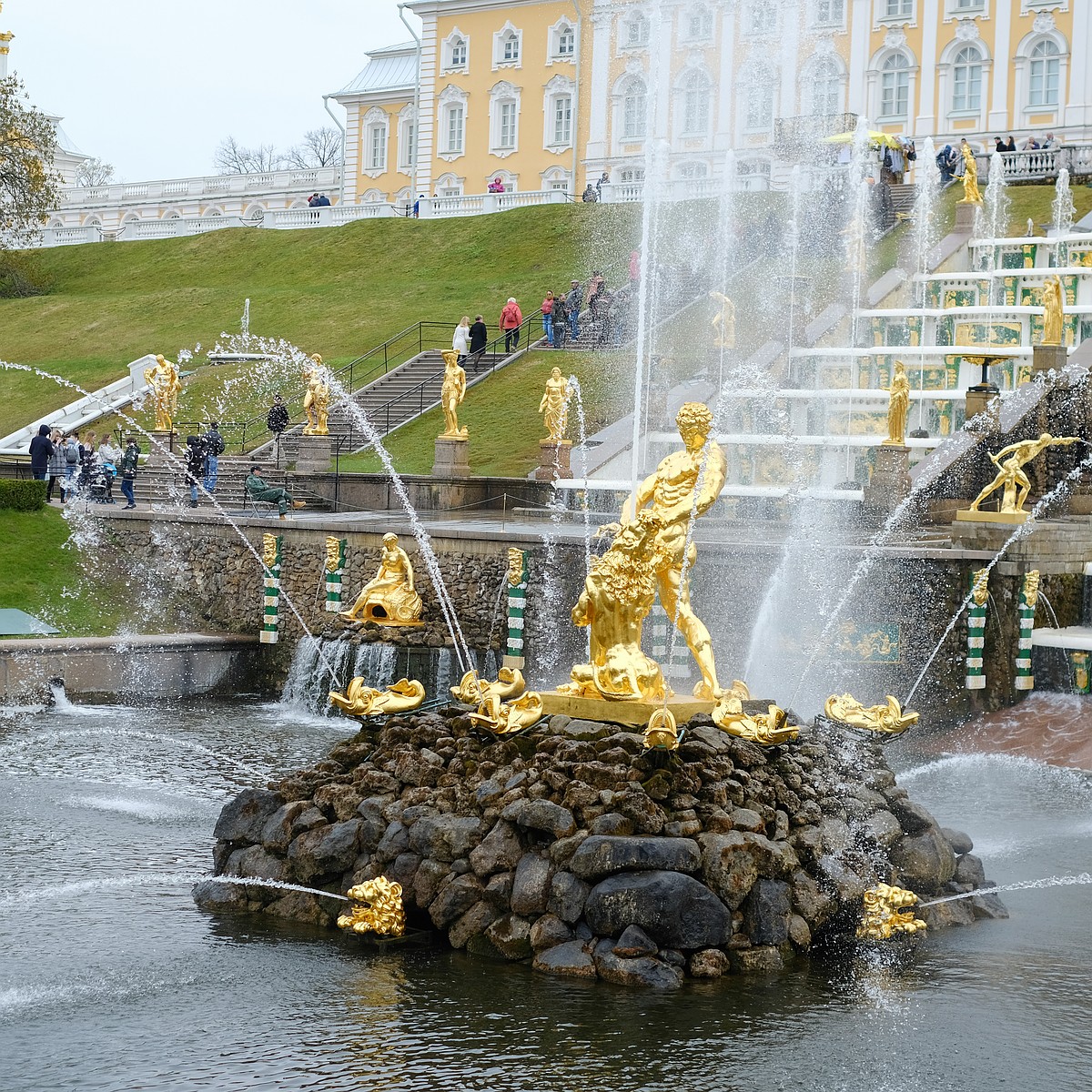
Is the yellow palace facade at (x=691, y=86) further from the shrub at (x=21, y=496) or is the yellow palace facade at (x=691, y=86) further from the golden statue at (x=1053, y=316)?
the shrub at (x=21, y=496)

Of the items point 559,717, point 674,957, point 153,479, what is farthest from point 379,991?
point 153,479

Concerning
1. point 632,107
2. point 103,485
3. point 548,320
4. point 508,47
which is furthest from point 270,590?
point 508,47

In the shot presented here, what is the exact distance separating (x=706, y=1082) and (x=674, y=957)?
1.60 m

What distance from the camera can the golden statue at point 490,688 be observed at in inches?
455

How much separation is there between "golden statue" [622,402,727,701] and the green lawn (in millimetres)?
12516

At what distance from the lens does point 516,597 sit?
20.7 metres

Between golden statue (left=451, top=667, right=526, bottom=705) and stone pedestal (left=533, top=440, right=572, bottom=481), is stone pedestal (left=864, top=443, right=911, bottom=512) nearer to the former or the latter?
stone pedestal (left=533, top=440, right=572, bottom=481)

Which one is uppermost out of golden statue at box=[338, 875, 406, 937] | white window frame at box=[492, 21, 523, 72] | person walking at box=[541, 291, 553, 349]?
white window frame at box=[492, 21, 523, 72]

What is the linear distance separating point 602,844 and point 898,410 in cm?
1321

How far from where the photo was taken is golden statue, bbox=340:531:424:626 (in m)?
21.4

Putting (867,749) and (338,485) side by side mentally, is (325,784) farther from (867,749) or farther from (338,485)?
(338,485)

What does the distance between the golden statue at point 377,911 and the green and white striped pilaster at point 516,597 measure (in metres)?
9.76

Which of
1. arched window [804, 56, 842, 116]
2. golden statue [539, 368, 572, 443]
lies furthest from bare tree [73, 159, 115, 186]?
golden statue [539, 368, 572, 443]

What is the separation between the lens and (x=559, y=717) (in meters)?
11.5
